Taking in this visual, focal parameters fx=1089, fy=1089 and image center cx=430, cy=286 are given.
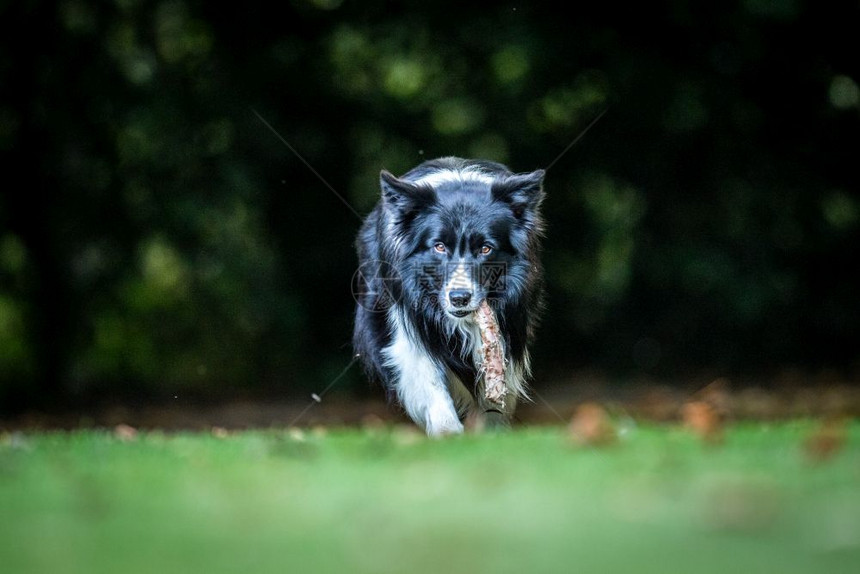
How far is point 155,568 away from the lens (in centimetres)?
353

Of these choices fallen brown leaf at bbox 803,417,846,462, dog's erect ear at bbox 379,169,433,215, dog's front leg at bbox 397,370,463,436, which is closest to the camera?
fallen brown leaf at bbox 803,417,846,462

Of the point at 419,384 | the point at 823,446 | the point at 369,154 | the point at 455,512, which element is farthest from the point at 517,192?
the point at 369,154

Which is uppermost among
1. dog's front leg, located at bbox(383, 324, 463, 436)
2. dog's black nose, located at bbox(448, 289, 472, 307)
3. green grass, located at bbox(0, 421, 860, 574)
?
dog's black nose, located at bbox(448, 289, 472, 307)

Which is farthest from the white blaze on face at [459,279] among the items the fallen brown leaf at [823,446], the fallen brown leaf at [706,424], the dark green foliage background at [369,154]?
the dark green foliage background at [369,154]

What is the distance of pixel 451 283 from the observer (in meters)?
7.30

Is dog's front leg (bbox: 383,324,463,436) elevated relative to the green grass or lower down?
elevated

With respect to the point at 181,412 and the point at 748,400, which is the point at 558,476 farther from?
the point at 181,412

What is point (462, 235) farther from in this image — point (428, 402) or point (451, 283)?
point (428, 402)

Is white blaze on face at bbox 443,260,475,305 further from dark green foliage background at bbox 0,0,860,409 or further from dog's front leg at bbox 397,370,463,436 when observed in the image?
dark green foliage background at bbox 0,0,860,409

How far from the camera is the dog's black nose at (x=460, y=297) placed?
23.5 feet

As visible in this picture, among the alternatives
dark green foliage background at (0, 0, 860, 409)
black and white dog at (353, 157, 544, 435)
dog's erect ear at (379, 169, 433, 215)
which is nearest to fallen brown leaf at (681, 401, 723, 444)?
black and white dog at (353, 157, 544, 435)

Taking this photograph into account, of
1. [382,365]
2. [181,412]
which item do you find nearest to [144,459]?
[382,365]

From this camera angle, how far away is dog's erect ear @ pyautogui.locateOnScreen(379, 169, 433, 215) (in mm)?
7633

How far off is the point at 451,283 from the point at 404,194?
794 mm
